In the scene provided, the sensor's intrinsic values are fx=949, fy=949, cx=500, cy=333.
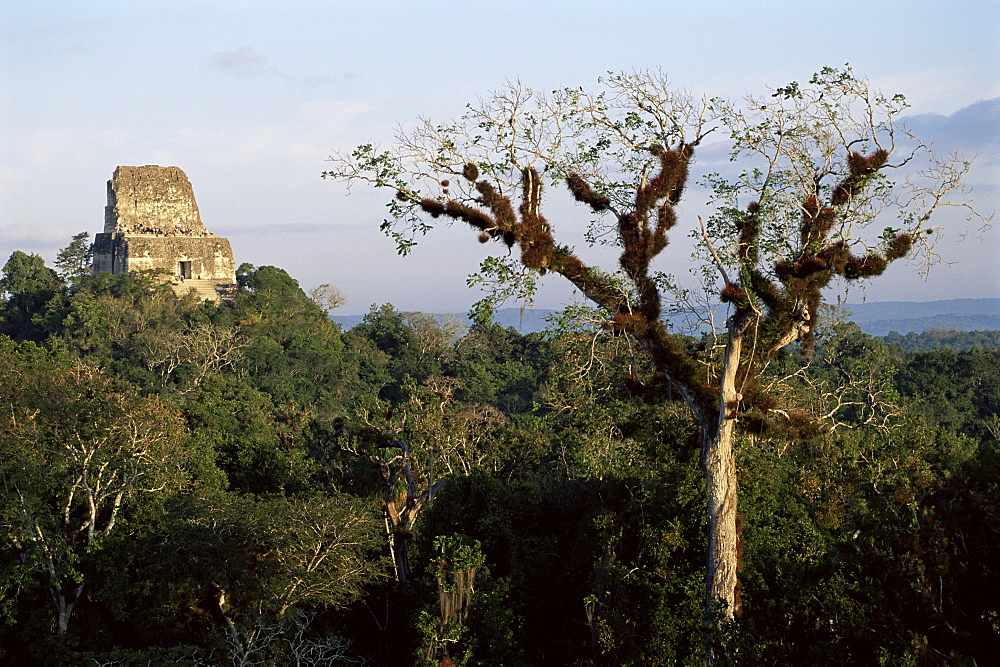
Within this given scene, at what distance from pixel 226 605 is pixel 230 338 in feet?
75.4

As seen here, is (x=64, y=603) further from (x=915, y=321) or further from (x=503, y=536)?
(x=915, y=321)

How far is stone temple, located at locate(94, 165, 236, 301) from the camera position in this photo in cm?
4006

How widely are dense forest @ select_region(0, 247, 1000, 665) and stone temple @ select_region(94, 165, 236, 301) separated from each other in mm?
21887

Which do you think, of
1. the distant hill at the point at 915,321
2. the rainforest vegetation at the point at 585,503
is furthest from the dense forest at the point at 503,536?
the distant hill at the point at 915,321

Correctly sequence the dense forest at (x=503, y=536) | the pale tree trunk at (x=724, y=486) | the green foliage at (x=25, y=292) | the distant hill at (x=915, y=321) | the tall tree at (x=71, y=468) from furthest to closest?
the distant hill at (x=915, y=321), the green foliage at (x=25, y=292), the tall tree at (x=71, y=468), the pale tree trunk at (x=724, y=486), the dense forest at (x=503, y=536)

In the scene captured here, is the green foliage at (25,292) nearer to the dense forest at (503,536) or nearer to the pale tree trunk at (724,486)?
the dense forest at (503,536)

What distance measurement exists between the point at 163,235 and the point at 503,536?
3215 centimetres

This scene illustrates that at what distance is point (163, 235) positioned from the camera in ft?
A: 133

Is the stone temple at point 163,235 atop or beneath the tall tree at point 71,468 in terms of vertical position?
atop

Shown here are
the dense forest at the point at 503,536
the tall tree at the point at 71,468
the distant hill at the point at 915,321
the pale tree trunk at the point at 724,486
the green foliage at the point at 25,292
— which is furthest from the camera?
the distant hill at the point at 915,321

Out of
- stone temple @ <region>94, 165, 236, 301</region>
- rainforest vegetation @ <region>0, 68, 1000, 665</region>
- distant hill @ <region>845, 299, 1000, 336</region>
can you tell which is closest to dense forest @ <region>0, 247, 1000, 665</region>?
rainforest vegetation @ <region>0, 68, 1000, 665</region>

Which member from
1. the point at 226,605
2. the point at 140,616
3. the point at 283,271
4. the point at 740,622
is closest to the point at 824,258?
the point at 740,622

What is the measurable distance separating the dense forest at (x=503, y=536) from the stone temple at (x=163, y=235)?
71.8 ft

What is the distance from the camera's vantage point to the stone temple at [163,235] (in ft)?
131
